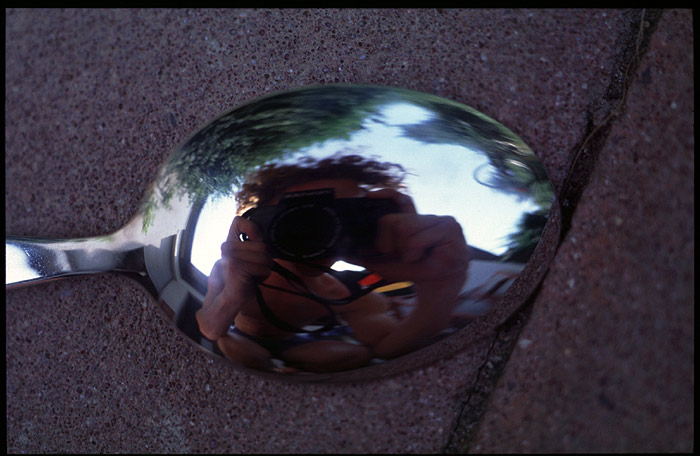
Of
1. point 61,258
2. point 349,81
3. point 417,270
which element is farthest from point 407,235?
point 61,258

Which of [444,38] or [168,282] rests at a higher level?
[444,38]

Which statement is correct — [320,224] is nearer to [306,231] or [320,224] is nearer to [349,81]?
[306,231]

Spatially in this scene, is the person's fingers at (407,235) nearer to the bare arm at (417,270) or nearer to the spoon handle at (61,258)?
the bare arm at (417,270)

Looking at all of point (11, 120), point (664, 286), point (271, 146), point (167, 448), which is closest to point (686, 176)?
point (664, 286)

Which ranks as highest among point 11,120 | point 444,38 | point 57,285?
point 444,38

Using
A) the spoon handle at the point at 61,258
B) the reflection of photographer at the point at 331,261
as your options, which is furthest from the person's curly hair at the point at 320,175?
the spoon handle at the point at 61,258

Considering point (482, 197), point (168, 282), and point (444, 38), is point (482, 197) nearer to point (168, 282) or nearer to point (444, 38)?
point (444, 38)

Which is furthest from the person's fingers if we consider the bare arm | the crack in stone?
the crack in stone
